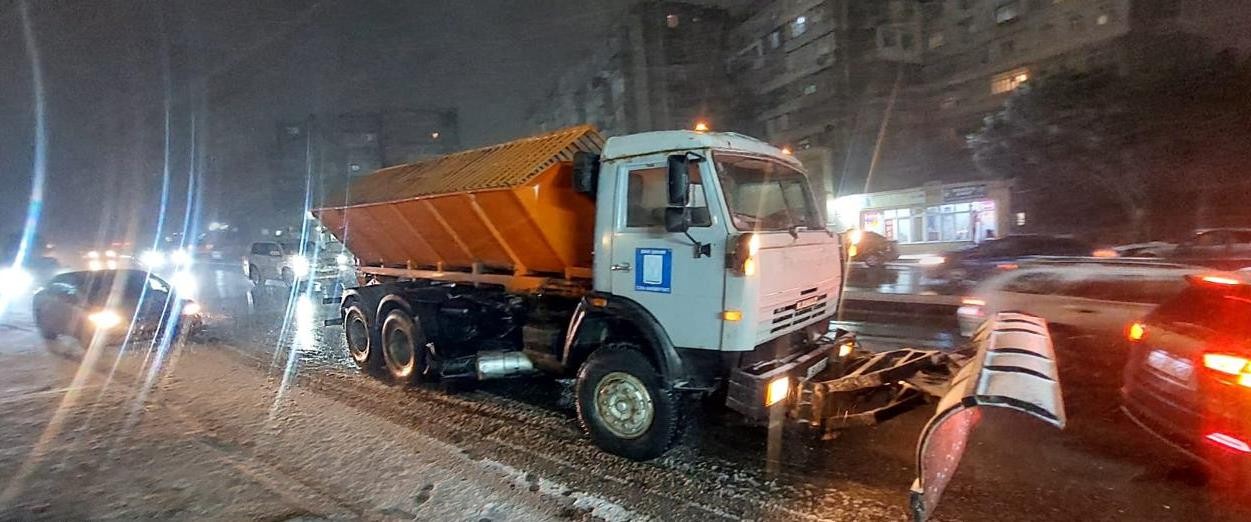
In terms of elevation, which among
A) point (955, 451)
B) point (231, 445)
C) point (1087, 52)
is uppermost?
point (1087, 52)

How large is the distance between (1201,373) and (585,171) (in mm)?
4152

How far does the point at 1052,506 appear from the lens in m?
4.03

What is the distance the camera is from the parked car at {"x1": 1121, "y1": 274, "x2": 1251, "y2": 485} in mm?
3664

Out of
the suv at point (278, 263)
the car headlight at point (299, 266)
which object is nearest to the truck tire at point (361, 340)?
the suv at point (278, 263)

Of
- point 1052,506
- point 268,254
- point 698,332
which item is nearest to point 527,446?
point 698,332

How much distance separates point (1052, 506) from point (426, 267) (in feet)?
21.0

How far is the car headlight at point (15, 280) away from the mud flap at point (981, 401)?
90.9ft

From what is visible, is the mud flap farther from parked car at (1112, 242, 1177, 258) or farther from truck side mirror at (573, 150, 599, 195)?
parked car at (1112, 242, 1177, 258)

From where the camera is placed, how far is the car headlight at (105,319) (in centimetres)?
1055

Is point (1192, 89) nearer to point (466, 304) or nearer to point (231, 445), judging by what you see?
point (466, 304)

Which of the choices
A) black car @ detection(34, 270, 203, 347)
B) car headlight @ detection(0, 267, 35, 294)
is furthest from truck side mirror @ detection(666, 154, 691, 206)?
car headlight @ detection(0, 267, 35, 294)

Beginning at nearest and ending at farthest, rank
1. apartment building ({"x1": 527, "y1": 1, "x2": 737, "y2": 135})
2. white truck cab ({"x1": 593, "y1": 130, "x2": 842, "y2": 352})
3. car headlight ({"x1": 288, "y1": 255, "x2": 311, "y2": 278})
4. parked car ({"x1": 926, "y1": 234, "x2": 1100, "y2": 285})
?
white truck cab ({"x1": 593, "y1": 130, "x2": 842, "y2": 352})
parked car ({"x1": 926, "y1": 234, "x2": 1100, "y2": 285})
car headlight ({"x1": 288, "y1": 255, "x2": 311, "y2": 278})
apartment building ({"x1": 527, "y1": 1, "x2": 737, "y2": 135})

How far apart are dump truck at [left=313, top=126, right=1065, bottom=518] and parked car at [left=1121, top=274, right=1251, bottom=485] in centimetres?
58

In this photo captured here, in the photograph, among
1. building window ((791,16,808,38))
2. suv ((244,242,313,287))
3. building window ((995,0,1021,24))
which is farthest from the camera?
building window ((791,16,808,38))
